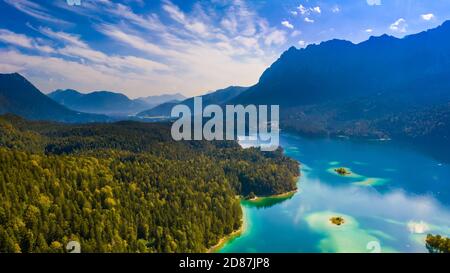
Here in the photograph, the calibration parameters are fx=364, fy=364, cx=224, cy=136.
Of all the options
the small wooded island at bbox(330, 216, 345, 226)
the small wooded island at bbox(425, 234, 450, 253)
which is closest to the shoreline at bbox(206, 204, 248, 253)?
→ the small wooded island at bbox(330, 216, 345, 226)

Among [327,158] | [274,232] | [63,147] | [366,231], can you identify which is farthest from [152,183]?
[327,158]

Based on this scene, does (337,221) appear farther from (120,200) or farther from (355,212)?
(120,200)

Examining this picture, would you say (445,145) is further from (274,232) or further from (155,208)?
(155,208)

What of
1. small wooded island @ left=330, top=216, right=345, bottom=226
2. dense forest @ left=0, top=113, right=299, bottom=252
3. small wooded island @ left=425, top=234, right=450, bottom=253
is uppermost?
dense forest @ left=0, top=113, right=299, bottom=252

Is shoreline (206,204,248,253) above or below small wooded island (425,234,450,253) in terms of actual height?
below

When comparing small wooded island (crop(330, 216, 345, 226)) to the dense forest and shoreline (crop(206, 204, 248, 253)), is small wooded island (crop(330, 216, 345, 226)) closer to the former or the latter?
shoreline (crop(206, 204, 248, 253))

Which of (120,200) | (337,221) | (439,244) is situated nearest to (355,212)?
(337,221)
